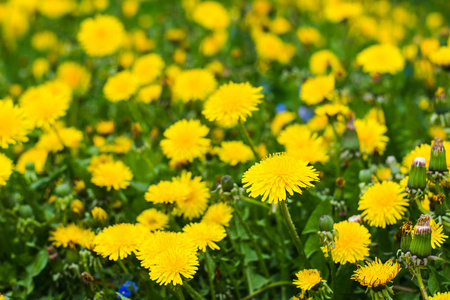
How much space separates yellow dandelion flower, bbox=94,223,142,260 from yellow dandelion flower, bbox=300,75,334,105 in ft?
3.68

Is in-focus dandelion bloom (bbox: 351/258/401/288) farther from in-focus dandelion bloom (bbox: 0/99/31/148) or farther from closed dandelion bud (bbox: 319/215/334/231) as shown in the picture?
in-focus dandelion bloom (bbox: 0/99/31/148)

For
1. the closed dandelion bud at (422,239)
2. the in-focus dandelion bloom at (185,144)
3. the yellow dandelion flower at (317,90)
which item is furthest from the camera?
the yellow dandelion flower at (317,90)

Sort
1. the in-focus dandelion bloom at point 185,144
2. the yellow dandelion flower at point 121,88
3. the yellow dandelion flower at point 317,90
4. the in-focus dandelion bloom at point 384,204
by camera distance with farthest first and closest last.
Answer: the yellow dandelion flower at point 121,88
the yellow dandelion flower at point 317,90
the in-focus dandelion bloom at point 185,144
the in-focus dandelion bloom at point 384,204

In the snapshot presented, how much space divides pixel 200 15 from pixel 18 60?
150 cm

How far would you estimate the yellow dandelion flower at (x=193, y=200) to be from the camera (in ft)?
6.28

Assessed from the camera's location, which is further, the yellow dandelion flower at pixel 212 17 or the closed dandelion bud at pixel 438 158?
the yellow dandelion flower at pixel 212 17

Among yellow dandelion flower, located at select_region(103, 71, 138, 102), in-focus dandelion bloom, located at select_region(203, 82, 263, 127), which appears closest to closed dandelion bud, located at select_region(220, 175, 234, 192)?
in-focus dandelion bloom, located at select_region(203, 82, 263, 127)

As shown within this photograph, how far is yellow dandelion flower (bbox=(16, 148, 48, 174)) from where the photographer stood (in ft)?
8.15

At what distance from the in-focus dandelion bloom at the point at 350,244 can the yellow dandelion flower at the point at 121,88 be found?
54.0 inches

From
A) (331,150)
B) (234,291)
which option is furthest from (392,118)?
(234,291)

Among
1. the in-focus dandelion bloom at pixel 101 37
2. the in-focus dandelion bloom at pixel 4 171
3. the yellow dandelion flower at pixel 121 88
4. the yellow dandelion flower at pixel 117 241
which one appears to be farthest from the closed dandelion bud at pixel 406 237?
the in-focus dandelion bloom at pixel 101 37

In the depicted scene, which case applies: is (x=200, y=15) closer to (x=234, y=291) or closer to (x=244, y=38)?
(x=244, y=38)

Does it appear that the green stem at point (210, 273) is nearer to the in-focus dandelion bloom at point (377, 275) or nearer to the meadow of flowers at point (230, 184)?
the meadow of flowers at point (230, 184)

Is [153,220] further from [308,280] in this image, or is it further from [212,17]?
[212,17]
